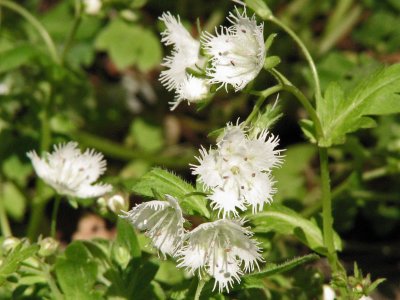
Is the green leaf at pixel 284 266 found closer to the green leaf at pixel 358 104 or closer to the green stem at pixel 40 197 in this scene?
the green leaf at pixel 358 104

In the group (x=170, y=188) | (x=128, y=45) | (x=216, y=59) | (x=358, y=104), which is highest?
(x=216, y=59)

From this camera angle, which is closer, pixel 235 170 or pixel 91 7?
pixel 235 170

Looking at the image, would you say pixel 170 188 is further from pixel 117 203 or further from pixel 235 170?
pixel 117 203

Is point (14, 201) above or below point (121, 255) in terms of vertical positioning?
below

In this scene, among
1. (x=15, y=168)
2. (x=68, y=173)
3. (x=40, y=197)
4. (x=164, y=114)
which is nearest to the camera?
(x=68, y=173)

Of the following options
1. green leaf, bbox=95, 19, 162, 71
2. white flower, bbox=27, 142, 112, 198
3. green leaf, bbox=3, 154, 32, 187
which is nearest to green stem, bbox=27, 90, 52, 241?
Result: green leaf, bbox=3, 154, 32, 187

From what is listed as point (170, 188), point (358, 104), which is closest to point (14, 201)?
point (170, 188)

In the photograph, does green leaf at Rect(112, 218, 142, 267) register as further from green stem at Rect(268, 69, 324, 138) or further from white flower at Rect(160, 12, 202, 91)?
green stem at Rect(268, 69, 324, 138)
